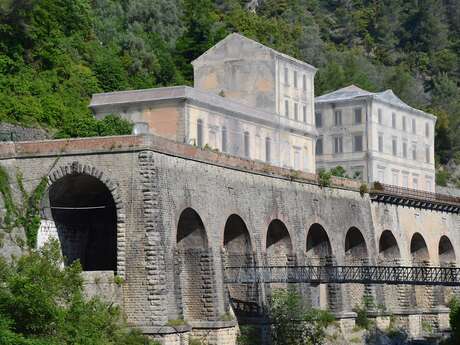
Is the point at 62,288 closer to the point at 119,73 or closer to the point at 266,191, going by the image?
the point at 266,191

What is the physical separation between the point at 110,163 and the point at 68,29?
32.9 m

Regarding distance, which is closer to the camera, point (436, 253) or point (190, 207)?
point (190, 207)

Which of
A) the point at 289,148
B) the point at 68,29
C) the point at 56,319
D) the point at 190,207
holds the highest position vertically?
the point at 68,29

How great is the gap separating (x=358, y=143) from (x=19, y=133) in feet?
115

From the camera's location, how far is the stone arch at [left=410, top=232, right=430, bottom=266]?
89438 millimetres

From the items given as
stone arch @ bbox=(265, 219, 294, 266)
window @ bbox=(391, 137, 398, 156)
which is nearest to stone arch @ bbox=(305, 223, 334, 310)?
stone arch @ bbox=(265, 219, 294, 266)

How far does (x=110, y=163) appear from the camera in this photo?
6059cm

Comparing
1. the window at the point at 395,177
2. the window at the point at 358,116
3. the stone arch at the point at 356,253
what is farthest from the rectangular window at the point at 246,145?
the window at the point at 395,177

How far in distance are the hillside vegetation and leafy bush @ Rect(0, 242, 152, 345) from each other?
56.2 ft

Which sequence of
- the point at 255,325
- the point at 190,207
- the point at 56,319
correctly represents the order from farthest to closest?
1. the point at 255,325
2. the point at 190,207
3. the point at 56,319

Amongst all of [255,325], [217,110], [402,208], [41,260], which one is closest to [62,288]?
[41,260]

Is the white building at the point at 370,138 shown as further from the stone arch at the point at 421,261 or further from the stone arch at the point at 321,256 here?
the stone arch at the point at 321,256

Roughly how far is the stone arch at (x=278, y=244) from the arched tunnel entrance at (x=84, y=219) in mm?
9286

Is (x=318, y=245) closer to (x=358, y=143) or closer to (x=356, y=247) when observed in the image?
(x=356, y=247)
